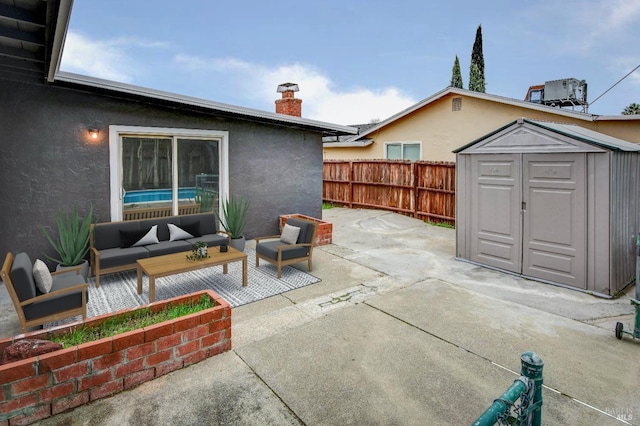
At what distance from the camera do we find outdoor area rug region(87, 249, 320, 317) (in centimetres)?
513


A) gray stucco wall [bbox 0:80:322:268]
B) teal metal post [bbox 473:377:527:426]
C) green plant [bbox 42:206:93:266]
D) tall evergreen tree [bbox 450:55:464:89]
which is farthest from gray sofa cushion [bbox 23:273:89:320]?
tall evergreen tree [bbox 450:55:464:89]

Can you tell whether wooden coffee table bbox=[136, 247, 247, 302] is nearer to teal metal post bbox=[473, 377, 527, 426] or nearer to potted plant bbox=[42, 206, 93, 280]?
potted plant bbox=[42, 206, 93, 280]

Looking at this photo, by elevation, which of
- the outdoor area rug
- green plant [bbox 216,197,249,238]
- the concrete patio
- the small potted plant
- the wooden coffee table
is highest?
green plant [bbox 216,197,249,238]

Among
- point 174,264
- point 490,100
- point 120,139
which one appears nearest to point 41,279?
point 174,264

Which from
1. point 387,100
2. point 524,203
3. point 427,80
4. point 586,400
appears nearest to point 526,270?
point 524,203

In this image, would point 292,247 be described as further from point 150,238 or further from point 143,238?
point 143,238

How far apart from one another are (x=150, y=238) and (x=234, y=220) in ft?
5.92

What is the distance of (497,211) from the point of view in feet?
21.5

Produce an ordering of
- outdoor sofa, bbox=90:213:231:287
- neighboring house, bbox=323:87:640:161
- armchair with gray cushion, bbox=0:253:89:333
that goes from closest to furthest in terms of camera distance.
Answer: armchair with gray cushion, bbox=0:253:89:333
outdoor sofa, bbox=90:213:231:287
neighboring house, bbox=323:87:640:161

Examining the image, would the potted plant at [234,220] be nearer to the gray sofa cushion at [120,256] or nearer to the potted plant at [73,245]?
the gray sofa cushion at [120,256]

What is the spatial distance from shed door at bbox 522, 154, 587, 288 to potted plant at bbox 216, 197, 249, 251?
5.44 metres

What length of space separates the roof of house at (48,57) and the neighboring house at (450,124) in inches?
284

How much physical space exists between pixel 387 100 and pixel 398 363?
36.9 meters

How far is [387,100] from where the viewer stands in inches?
1479
